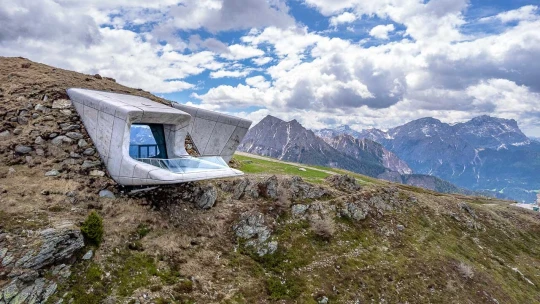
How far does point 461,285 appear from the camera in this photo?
32875 millimetres

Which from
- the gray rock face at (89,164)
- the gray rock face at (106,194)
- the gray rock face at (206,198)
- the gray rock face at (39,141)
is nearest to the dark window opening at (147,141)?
the gray rock face at (89,164)

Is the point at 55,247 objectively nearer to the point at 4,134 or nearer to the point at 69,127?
the point at 69,127

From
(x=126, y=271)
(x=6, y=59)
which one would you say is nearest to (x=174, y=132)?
(x=126, y=271)

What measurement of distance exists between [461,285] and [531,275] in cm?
1610

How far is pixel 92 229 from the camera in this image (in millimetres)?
23391

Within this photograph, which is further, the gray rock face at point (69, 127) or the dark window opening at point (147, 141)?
the gray rock face at point (69, 127)

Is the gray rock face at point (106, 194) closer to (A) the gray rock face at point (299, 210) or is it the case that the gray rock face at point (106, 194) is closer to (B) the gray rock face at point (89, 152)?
(B) the gray rock face at point (89, 152)

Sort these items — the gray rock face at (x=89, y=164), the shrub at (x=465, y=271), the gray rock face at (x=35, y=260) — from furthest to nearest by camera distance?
the shrub at (x=465, y=271) → the gray rock face at (x=89, y=164) → the gray rock face at (x=35, y=260)

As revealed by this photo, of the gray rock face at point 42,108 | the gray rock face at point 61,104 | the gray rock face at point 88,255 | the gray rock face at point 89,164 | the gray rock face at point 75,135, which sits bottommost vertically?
the gray rock face at point 88,255

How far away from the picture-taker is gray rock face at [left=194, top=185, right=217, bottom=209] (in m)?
33.3

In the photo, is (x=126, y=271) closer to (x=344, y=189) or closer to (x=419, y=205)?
(x=344, y=189)

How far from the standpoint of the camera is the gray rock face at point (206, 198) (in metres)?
33.3

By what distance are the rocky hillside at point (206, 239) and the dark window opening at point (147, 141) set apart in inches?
155

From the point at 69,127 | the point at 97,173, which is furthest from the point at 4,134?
the point at 97,173
